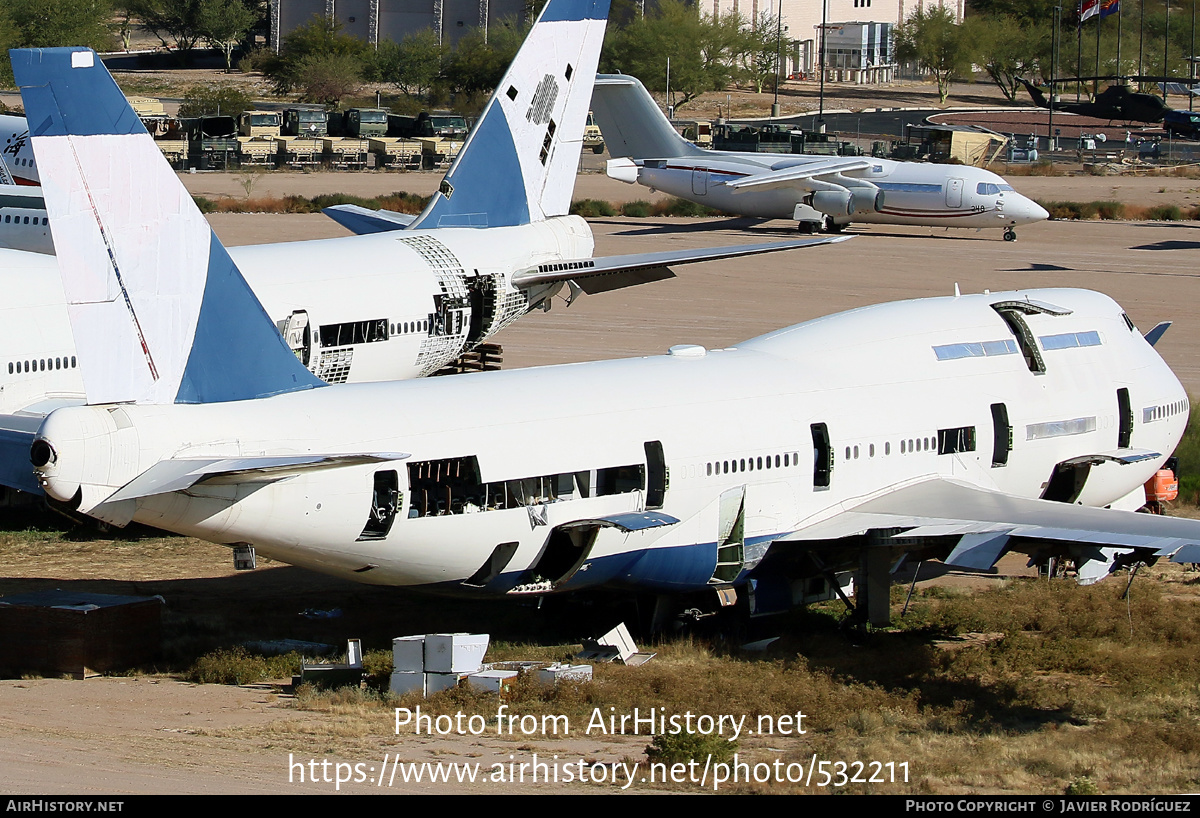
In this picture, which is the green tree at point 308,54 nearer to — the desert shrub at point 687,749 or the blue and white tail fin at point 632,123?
the blue and white tail fin at point 632,123

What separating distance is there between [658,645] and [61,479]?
8.73 meters

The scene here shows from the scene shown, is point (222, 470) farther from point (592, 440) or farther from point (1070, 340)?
point (1070, 340)

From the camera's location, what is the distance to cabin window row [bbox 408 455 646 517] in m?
19.5

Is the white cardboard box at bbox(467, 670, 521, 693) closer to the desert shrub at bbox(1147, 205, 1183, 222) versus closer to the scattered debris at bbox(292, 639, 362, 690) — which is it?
the scattered debris at bbox(292, 639, 362, 690)

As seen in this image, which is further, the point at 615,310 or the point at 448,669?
the point at 615,310

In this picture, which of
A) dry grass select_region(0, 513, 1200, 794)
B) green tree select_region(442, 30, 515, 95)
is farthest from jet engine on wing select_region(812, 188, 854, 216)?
green tree select_region(442, 30, 515, 95)

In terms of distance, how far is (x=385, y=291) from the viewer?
32.3m

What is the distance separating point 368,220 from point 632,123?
1385 inches

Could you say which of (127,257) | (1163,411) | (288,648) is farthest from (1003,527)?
(127,257)

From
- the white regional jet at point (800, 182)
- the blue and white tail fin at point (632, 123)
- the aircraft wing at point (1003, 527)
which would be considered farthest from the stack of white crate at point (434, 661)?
the blue and white tail fin at point (632, 123)

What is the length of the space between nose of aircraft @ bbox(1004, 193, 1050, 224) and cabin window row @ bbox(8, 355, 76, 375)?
50129 mm

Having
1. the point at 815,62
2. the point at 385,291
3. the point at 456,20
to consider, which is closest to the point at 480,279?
the point at 385,291

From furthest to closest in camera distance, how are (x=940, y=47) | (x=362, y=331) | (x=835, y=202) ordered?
(x=940, y=47)
(x=835, y=202)
(x=362, y=331)

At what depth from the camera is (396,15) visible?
16425 cm
